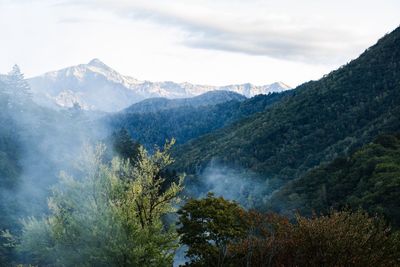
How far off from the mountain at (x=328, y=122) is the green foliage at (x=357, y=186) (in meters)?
31.8

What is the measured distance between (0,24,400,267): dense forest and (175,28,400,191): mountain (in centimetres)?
50

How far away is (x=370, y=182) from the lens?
6369 centimetres

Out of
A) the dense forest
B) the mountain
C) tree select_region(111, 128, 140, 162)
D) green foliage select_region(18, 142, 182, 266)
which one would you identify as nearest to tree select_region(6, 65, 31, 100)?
the dense forest

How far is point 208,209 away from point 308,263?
1843cm

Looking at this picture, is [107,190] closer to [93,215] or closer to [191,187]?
[93,215]

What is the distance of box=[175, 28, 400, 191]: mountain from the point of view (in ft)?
432

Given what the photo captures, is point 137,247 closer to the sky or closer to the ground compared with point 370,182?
closer to the sky

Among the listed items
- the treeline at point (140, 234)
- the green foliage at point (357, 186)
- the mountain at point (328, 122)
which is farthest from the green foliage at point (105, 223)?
the mountain at point (328, 122)

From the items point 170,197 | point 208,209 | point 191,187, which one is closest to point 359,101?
→ point 191,187

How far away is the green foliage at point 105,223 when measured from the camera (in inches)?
1029

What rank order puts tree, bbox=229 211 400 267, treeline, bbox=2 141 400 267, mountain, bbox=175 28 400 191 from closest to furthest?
tree, bbox=229 211 400 267, treeline, bbox=2 141 400 267, mountain, bbox=175 28 400 191

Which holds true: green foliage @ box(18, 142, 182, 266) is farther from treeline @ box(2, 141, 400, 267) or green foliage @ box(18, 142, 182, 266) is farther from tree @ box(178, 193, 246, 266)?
tree @ box(178, 193, 246, 266)

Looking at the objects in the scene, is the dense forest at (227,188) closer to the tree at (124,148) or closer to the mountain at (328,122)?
the mountain at (328,122)

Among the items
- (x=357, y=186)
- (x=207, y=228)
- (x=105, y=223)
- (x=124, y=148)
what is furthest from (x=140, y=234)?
(x=124, y=148)
